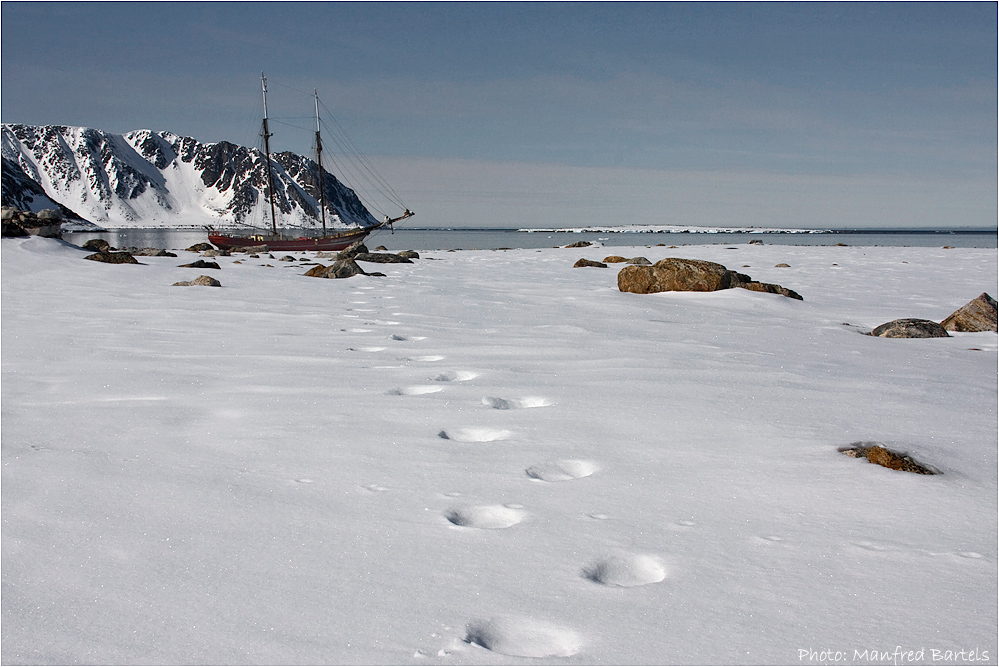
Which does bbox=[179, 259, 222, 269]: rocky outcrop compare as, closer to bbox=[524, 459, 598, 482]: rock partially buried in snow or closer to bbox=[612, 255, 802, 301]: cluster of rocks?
bbox=[612, 255, 802, 301]: cluster of rocks

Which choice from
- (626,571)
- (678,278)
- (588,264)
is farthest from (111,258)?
(626,571)

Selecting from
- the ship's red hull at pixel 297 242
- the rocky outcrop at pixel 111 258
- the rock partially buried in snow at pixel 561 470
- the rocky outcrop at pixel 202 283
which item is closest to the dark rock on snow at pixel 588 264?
the rocky outcrop at pixel 202 283

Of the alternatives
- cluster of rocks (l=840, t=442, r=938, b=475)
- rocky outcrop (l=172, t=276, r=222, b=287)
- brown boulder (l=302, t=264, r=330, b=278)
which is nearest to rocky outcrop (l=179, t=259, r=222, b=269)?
brown boulder (l=302, t=264, r=330, b=278)

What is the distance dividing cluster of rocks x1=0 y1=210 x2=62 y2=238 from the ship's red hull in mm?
23406

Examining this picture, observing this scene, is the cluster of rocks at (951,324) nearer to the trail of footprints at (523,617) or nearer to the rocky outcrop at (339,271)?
the trail of footprints at (523,617)

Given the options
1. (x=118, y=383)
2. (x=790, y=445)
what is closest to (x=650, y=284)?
(x=790, y=445)

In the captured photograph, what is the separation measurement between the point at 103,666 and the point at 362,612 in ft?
1.76

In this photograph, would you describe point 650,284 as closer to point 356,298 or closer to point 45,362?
point 356,298

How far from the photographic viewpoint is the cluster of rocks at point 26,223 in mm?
10469

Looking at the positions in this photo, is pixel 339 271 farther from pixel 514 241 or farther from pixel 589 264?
pixel 514 241

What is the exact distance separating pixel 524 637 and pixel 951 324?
762 cm

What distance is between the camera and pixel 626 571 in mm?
1743

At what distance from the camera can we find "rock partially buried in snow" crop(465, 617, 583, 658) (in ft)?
4.60

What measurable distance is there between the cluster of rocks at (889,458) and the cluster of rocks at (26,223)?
12.3 meters
